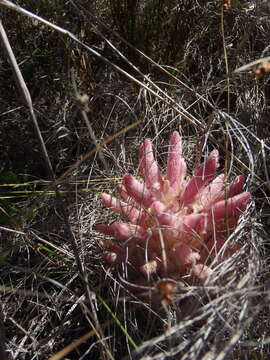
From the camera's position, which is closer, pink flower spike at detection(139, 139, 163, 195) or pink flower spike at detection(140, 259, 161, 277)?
pink flower spike at detection(140, 259, 161, 277)

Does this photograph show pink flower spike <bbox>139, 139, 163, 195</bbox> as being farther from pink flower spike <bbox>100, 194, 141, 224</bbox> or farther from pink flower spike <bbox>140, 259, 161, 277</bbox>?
pink flower spike <bbox>140, 259, 161, 277</bbox>

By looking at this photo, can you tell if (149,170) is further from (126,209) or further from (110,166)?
(110,166)

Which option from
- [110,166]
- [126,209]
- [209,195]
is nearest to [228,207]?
[209,195]

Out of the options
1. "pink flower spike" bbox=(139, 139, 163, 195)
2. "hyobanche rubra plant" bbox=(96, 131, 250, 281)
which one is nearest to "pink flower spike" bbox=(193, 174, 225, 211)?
"hyobanche rubra plant" bbox=(96, 131, 250, 281)

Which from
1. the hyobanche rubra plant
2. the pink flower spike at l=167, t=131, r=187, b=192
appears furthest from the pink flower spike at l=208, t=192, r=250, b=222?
the pink flower spike at l=167, t=131, r=187, b=192

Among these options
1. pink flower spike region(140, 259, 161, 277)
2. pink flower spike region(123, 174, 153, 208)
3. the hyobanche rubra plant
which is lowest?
pink flower spike region(140, 259, 161, 277)

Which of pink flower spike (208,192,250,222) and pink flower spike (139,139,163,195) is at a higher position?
pink flower spike (139,139,163,195)

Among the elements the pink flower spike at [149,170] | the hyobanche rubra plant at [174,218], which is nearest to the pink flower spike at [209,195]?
the hyobanche rubra plant at [174,218]

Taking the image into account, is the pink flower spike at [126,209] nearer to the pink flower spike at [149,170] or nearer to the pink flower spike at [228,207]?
the pink flower spike at [149,170]
